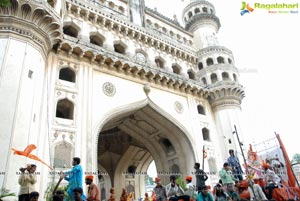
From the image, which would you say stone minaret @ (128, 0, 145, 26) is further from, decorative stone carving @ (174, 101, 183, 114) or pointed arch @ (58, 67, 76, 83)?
pointed arch @ (58, 67, 76, 83)

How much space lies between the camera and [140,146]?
2244cm

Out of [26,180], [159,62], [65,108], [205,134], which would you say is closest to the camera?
[26,180]

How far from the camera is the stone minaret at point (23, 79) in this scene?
32.6 ft

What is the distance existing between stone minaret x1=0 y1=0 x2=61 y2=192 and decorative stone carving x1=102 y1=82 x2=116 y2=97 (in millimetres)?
3380

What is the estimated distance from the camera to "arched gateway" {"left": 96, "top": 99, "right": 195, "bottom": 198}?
677 inches

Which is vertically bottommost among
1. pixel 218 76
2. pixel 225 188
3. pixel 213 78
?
pixel 225 188

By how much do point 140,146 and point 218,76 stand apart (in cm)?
882

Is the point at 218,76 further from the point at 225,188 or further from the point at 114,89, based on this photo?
the point at 225,188

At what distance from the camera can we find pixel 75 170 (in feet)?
24.0

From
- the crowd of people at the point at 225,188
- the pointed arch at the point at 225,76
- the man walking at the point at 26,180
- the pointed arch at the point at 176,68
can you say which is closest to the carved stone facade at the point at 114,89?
the pointed arch at the point at 176,68

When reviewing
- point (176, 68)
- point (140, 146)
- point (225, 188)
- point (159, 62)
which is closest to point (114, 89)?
point (159, 62)

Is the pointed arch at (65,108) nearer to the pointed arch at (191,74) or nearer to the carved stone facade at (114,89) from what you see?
the carved stone facade at (114,89)

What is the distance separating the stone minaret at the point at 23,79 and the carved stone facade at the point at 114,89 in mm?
43

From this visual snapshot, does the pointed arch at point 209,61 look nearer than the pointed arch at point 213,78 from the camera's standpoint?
No
